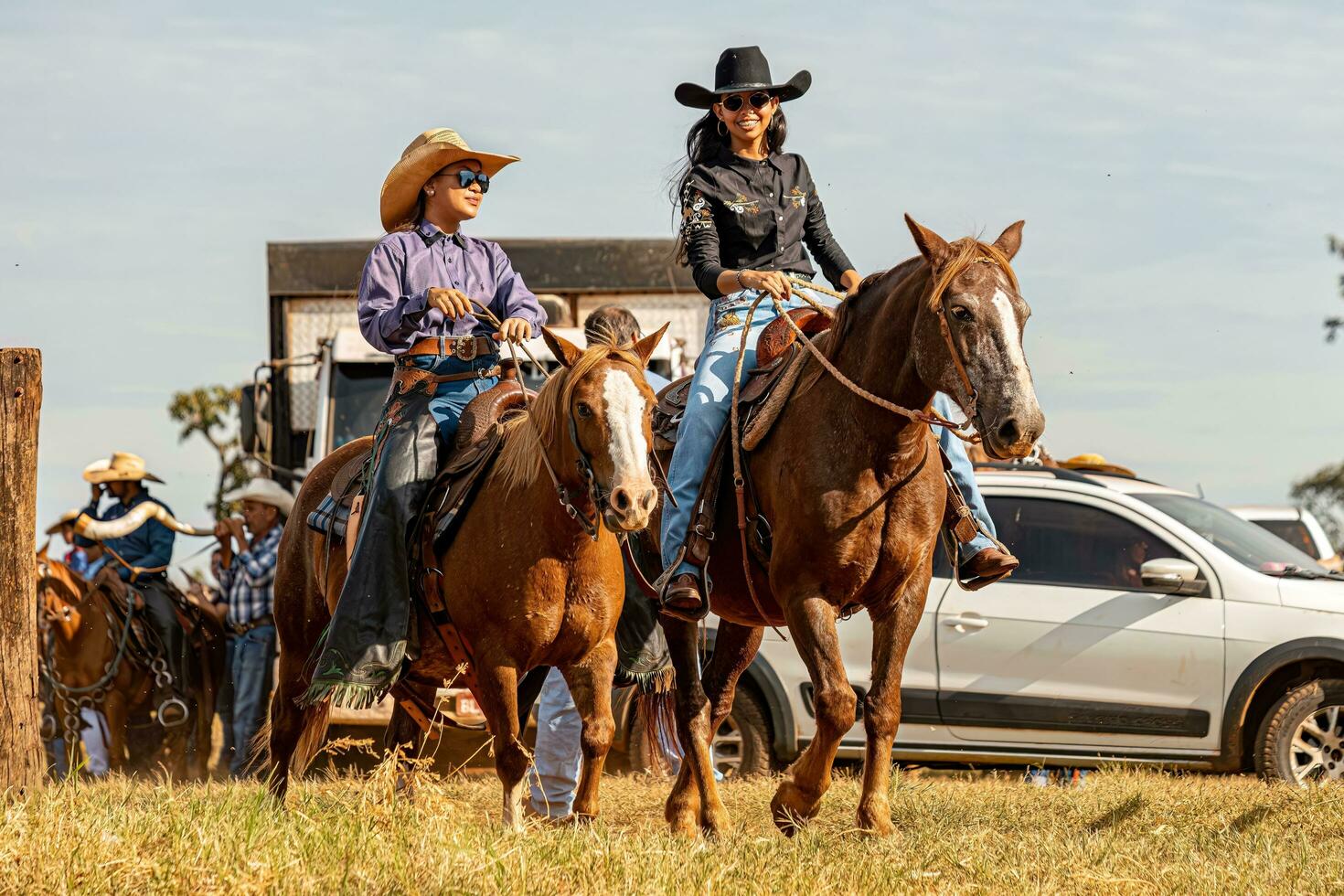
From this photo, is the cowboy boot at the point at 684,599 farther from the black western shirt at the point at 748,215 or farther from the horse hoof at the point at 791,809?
the black western shirt at the point at 748,215

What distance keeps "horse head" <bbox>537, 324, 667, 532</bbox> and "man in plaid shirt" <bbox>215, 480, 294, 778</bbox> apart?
692 centimetres

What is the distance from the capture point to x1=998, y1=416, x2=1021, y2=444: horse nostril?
6.20m

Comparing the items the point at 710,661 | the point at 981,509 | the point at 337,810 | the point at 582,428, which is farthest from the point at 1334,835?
the point at 337,810

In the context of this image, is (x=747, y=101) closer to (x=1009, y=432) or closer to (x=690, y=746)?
(x=1009, y=432)

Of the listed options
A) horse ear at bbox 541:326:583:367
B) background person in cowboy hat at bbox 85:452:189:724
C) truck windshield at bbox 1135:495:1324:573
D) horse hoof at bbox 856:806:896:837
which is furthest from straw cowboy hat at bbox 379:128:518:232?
background person in cowboy hat at bbox 85:452:189:724

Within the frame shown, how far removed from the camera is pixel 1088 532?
37.4 ft

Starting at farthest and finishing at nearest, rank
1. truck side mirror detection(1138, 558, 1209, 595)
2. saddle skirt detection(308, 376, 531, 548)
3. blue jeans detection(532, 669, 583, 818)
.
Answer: truck side mirror detection(1138, 558, 1209, 595), blue jeans detection(532, 669, 583, 818), saddle skirt detection(308, 376, 531, 548)

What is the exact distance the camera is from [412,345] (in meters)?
8.06

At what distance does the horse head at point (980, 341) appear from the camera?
6254mm

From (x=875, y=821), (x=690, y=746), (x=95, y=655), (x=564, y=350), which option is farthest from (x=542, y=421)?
(x=95, y=655)

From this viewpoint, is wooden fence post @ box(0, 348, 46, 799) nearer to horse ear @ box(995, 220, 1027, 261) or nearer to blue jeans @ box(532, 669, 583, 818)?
blue jeans @ box(532, 669, 583, 818)

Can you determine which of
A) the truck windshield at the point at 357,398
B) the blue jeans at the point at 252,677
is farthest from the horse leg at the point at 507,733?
the blue jeans at the point at 252,677

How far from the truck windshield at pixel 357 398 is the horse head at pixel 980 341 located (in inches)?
293

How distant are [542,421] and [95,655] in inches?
313
